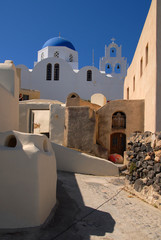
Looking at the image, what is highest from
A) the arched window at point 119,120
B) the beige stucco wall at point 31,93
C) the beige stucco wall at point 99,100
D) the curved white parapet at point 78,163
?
the beige stucco wall at point 31,93

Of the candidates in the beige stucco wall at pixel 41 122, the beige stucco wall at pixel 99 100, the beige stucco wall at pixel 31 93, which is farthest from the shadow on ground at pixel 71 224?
the beige stucco wall at pixel 31 93

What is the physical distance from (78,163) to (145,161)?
13.1ft

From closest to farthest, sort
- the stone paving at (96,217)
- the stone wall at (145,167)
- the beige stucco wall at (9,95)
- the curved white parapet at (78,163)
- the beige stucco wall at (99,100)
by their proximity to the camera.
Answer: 1. the stone paving at (96,217)
2. the stone wall at (145,167)
3. the beige stucco wall at (9,95)
4. the curved white parapet at (78,163)
5. the beige stucco wall at (99,100)

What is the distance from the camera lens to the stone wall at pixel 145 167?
596 centimetres

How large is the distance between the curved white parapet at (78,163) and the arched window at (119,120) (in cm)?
349

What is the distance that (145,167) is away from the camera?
654 cm

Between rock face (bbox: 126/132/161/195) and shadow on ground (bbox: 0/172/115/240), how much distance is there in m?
1.49

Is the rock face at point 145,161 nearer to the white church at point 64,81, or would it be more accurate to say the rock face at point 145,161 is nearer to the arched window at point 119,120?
the arched window at point 119,120

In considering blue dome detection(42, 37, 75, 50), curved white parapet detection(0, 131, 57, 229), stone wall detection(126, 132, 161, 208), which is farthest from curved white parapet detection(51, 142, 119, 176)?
blue dome detection(42, 37, 75, 50)

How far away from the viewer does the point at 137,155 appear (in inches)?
279

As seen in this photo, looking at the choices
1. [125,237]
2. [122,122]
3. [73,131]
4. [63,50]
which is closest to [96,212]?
[125,237]

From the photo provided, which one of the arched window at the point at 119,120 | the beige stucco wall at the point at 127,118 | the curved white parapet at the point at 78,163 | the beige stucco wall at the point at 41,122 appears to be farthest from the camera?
the beige stucco wall at the point at 41,122

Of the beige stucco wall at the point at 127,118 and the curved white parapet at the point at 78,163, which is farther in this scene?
the beige stucco wall at the point at 127,118

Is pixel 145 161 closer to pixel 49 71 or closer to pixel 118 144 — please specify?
pixel 118 144
